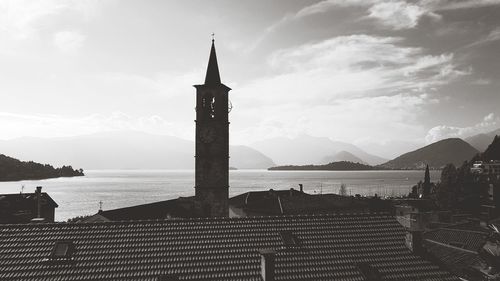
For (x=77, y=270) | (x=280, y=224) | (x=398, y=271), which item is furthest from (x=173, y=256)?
(x=398, y=271)

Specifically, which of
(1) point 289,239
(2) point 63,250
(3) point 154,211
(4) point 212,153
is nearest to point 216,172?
(4) point 212,153

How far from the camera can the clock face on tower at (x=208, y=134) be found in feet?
98.0

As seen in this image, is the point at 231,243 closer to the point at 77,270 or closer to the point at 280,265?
the point at 280,265

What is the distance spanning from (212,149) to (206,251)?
14.1 meters

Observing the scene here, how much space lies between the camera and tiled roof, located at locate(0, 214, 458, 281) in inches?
592

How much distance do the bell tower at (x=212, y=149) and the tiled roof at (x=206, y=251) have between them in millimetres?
11561

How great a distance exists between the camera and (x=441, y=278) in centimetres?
1631

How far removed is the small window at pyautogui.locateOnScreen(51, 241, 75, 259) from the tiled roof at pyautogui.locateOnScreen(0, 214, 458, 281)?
0.39 ft

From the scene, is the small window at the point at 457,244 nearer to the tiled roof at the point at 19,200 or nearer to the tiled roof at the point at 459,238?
the tiled roof at the point at 459,238

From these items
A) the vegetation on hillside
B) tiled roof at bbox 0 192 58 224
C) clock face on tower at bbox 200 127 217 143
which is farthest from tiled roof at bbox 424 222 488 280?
tiled roof at bbox 0 192 58 224

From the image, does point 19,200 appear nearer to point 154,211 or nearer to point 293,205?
point 154,211

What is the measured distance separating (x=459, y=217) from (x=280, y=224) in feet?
153

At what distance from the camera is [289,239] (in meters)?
17.3

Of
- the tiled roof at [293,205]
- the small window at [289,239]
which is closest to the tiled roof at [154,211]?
the tiled roof at [293,205]
